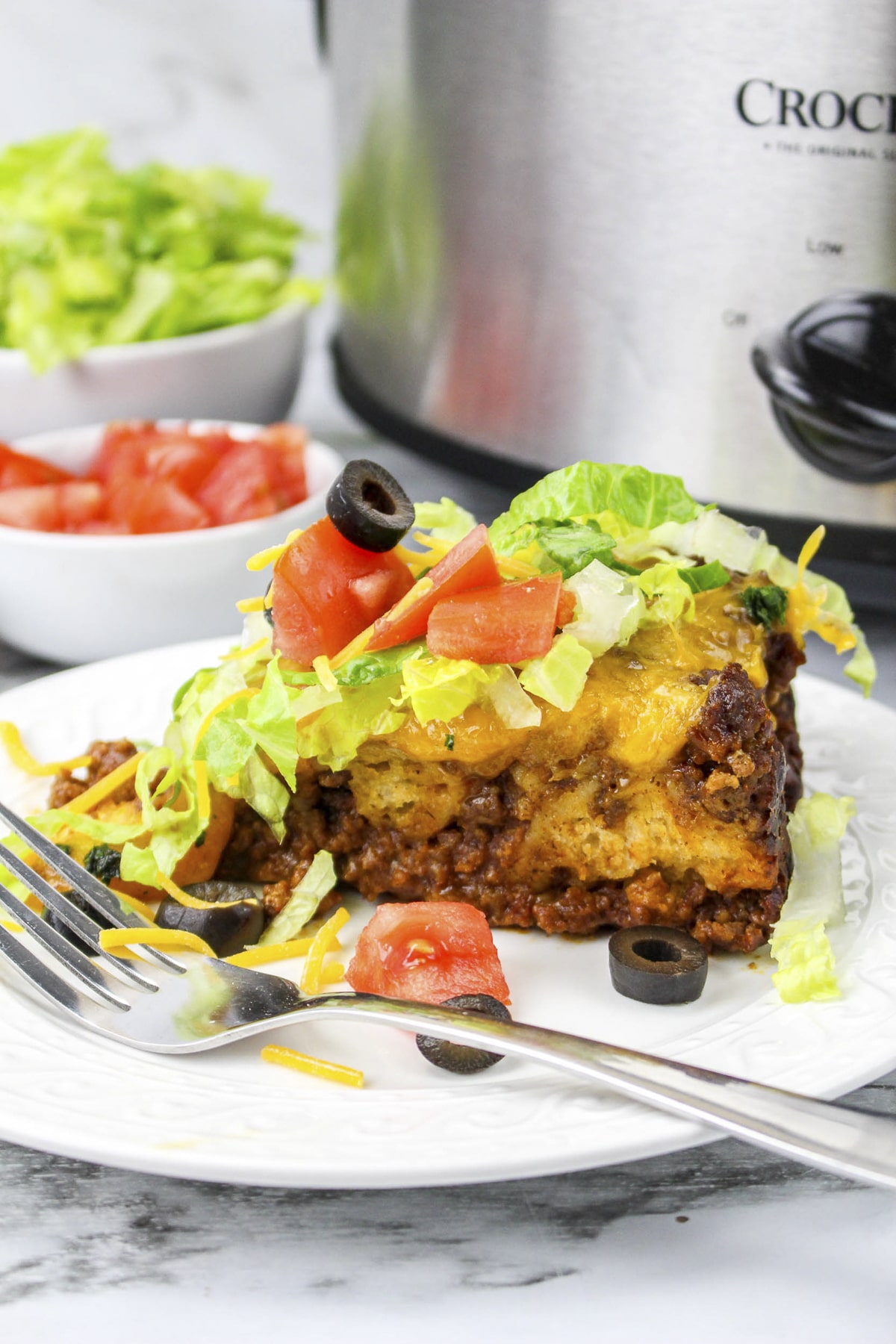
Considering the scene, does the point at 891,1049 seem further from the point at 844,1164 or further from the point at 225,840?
the point at 225,840

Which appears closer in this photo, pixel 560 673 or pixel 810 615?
pixel 560 673

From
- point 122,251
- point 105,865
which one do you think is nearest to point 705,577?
point 105,865

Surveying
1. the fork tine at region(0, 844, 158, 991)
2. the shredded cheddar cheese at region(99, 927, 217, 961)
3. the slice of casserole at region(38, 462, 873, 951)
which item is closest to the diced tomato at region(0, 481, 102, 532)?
the slice of casserole at region(38, 462, 873, 951)

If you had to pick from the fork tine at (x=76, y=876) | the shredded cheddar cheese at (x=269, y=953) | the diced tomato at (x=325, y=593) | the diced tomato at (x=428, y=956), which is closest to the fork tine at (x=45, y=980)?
the fork tine at (x=76, y=876)

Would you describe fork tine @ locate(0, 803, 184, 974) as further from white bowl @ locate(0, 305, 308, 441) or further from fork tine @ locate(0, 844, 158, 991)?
white bowl @ locate(0, 305, 308, 441)

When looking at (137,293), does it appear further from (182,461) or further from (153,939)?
(153,939)

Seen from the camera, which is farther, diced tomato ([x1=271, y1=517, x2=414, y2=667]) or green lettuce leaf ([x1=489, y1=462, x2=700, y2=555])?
green lettuce leaf ([x1=489, y1=462, x2=700, y2=555])

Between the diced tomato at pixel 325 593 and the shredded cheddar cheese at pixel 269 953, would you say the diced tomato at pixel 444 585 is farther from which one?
the shredded cheddar cheese at pixel 269 953
